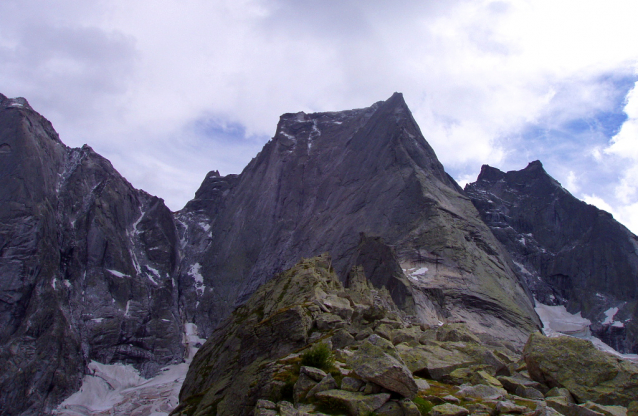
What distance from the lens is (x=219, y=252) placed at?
655 feet

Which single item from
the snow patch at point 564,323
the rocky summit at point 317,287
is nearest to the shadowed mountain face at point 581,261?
the rocky summit at point 317,287

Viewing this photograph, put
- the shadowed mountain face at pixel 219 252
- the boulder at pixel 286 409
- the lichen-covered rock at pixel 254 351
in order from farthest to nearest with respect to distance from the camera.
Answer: the shadowed mountain face at pixel 219 252
the lichen-covered rock at pixel 254 351
the boulder at pixel 286 409

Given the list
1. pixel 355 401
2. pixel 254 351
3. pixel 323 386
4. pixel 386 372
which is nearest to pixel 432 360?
pixel 386 372

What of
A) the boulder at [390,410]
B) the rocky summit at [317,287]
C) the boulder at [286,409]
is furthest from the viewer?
the rocky summit at [317,287]

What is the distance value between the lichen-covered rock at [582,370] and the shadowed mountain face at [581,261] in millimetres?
147341

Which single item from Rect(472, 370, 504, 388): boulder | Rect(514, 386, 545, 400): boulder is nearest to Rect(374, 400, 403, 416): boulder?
Rect(472, 370, 504, 388): boulder

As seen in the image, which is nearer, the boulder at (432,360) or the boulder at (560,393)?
the boulder at (560,393)

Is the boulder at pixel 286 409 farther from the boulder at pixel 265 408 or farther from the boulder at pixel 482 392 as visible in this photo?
the boulder at pixel 482 392

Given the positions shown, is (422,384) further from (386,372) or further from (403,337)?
(403,337)

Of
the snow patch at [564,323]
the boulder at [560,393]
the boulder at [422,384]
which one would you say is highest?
the snow patch at [564,323]

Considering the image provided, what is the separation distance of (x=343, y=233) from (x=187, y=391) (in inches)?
3643

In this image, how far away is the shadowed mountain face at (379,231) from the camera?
2980 inches

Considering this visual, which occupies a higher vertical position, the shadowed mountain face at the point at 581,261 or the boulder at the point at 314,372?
the shadowed mountain face at the point at 581,261

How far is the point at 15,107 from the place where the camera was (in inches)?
7121
